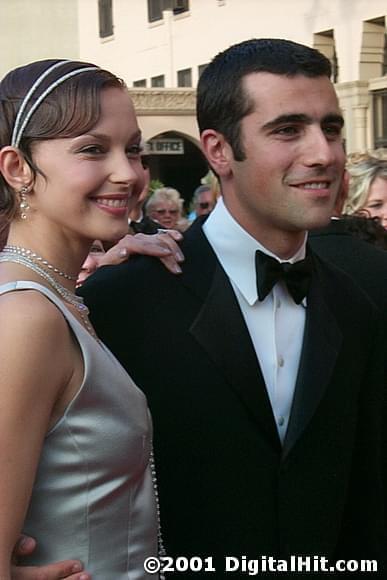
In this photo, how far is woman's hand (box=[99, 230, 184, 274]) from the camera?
9.57 feet

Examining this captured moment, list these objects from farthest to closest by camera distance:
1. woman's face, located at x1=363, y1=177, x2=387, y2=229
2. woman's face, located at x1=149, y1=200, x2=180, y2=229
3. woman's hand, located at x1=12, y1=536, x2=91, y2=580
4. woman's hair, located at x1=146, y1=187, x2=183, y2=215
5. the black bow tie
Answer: woman's hair, located at x1=146, y1=187, x2=183, y2=215 → woman's face, located at x1=149, y1=200, x2=180, y2=229 → woman's face, located at x1=363, y1=177, x2=387, y2=229 → the black bow tie → woman's hand, located at x1=12, y1=536, x2=91, y2=580

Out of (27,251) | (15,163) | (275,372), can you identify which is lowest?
(275,372)

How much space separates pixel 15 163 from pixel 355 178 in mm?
3754

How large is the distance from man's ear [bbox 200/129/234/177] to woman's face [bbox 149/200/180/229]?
7.99 m

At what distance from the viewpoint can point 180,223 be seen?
436 inches

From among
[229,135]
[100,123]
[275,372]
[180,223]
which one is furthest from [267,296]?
[180,223]

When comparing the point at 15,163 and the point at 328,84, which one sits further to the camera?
the point at 328,84

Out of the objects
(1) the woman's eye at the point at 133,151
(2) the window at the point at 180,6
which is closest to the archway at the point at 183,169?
(2) the window at the point at 180,6

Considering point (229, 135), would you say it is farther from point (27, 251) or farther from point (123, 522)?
point (123, 522)

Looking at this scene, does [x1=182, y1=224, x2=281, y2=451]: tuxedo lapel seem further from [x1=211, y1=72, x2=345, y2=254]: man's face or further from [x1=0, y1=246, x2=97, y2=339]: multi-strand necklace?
[x1=0, y1=246, x2=97, y2=339]: multi-strand necklace

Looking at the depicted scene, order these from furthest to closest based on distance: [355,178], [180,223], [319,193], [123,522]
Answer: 1. [180,223]
2. [355,178]
3. [319,193]
4. [123,522]

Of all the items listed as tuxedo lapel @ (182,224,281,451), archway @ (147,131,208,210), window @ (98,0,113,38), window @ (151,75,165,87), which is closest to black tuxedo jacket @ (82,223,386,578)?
tuxedo lapel @ (182,224,281,451)

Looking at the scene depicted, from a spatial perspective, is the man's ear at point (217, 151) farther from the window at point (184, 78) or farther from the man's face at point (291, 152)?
the window at point (184, 78)

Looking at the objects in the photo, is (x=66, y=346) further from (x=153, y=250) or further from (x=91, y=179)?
(x=153, y=250)
